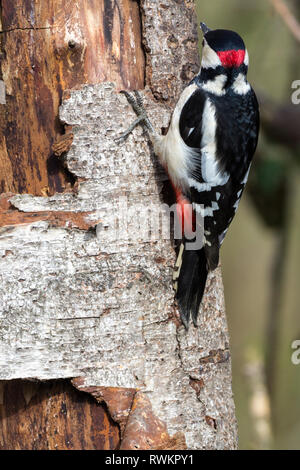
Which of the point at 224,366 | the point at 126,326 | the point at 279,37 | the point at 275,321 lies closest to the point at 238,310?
the point at 275,321

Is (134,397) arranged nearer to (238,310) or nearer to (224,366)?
(224,366)

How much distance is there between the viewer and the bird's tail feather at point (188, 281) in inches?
86.0

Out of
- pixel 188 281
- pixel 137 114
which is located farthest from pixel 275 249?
pixel 137 114

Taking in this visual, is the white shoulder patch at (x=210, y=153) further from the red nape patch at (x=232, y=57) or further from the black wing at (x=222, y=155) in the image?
the red nape patch at (x=232, y=57)

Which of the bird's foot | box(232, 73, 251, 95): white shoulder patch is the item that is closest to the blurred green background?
box(232, 73, 251, 95): white shoulder patch

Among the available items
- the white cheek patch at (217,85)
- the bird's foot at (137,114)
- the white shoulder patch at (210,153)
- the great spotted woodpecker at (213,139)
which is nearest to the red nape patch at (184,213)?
the great spotted woodpecker at (213,139)

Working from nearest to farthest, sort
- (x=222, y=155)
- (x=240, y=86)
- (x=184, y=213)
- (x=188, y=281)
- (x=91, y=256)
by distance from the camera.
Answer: (x=91, y=256) → (x=188, y=281) → (x=184, y=213) → (x=222, y=155) → (x=240, y=86)

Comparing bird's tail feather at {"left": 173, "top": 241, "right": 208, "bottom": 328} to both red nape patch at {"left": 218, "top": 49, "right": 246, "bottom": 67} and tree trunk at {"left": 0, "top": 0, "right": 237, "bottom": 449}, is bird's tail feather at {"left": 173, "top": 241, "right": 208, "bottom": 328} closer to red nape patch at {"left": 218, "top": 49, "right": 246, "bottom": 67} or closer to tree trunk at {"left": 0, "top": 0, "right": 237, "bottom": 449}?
tree trunk at {"left": 0, "top": 0, "right": 237, "bottom": 449}

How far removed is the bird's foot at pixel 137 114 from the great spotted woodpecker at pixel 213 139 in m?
0.10

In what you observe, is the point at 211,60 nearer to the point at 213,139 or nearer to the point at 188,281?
the point at 213,139

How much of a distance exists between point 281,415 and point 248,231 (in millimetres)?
1618

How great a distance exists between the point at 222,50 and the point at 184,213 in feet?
2.35

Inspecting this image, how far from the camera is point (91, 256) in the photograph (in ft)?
6.77

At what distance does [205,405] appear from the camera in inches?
86.5
